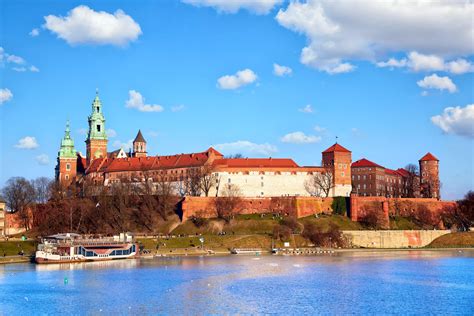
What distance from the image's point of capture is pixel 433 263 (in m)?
62.3

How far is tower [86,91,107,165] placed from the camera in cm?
11175

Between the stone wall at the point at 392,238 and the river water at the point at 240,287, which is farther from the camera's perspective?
the stone wall at the point at 392,238

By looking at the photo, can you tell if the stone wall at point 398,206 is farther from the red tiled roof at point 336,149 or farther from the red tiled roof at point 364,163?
the red tiled roof at point 364,163

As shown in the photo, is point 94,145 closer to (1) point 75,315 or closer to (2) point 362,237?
(2) point 362,237

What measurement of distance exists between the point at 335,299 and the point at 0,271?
2707 centimetres

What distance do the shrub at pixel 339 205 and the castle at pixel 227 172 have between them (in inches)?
221

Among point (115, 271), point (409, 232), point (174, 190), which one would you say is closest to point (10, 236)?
point (174, 190)

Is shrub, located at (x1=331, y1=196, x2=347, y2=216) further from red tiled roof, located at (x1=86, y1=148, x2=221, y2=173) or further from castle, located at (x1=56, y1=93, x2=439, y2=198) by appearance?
red tiled roof, located at (x1=86, y1=148, x2=221, y2=173)

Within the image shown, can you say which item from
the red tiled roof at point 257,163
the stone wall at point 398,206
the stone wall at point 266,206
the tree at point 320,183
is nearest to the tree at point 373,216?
the stone wall at point 398,206

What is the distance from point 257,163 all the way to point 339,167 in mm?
11078

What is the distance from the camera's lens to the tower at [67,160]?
10900 cm

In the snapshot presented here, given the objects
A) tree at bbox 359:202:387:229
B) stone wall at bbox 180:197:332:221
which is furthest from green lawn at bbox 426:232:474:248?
stone wall at bbox 180:197:332:221

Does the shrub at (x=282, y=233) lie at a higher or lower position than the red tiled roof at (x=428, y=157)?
lower

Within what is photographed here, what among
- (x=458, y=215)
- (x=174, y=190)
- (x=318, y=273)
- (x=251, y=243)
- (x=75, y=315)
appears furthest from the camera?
(x=174, y=190)
